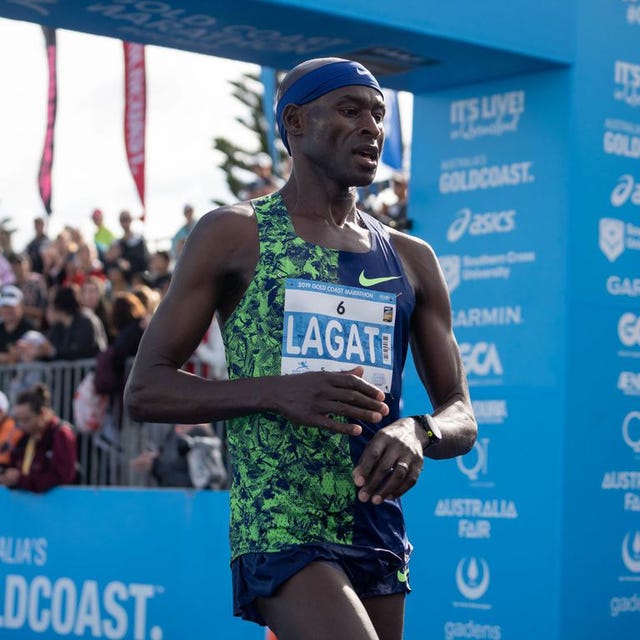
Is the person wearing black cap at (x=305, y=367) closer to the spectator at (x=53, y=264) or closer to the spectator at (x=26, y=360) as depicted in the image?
the spectator at (x=26, y=360)

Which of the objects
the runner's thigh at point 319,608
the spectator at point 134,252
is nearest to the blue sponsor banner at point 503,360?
the runner's thigh at point 319,608

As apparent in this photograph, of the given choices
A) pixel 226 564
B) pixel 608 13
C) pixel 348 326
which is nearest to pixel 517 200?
pixel 608 13

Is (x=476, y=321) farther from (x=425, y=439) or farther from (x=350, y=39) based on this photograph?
(x=425, y=439)

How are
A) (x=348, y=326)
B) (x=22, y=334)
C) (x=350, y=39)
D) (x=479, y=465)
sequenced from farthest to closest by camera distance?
1. (x=22, y=334)
2. (x=479, y=465)
3. (x=350, y=39)
4. (x=348, y=326)

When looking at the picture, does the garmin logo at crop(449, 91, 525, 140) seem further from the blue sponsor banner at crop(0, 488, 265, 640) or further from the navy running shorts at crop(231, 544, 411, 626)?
the navy running shorts at crop(231, 544, 411, 626)

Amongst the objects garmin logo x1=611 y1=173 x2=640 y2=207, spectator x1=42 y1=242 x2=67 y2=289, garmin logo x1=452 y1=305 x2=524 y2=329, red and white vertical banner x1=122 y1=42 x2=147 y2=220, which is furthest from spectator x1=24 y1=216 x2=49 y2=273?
garmin logo x1=611 y1=173 x2=640 y2=207

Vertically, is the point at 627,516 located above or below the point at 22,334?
below

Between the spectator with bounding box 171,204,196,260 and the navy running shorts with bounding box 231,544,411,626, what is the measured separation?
887 centimetres

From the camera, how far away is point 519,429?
8.60 m

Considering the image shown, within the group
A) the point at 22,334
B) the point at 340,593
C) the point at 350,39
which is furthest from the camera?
the point at 22,334

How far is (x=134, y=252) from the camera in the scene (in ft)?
46.9

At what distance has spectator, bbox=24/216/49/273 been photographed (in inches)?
634

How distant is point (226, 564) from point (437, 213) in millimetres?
2624

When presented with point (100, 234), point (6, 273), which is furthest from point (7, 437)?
point (100, 234)
